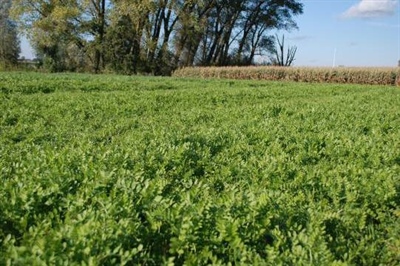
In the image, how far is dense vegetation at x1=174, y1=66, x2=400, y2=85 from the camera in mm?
35397

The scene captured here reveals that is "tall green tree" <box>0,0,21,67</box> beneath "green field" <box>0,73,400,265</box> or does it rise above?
above

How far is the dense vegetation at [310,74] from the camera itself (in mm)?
35397

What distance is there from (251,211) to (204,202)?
0.40 meters

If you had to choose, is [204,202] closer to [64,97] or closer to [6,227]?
[6,227]

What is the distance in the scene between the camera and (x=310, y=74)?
128 ft

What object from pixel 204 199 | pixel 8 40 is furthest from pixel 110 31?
pixel 204 199

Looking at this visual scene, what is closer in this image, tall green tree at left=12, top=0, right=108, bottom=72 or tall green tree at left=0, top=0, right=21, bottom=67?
tall green tree at left=12, top=0, right=108, bottom=72

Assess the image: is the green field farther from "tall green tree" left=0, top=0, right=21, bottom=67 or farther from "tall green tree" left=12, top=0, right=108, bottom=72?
"tall green tree" left=0, top=0, right=21, bottom=67

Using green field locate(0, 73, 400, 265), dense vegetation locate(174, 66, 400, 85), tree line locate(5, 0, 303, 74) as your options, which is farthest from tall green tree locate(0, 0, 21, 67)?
green field locate(0, 73, 400, 265)

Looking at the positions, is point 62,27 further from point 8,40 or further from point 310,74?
point 310,74

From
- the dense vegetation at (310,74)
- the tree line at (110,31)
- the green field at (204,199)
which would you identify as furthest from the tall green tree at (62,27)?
the green field at (204,199)

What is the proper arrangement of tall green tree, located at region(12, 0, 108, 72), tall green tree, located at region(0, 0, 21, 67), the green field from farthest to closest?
tall green tree, located at region(0, 0, 21, 67)
tall green tree, located at region(12, 0, 108, 72)
the green field

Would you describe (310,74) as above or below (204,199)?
above

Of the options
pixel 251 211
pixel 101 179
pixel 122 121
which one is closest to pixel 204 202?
pixel 251 211
